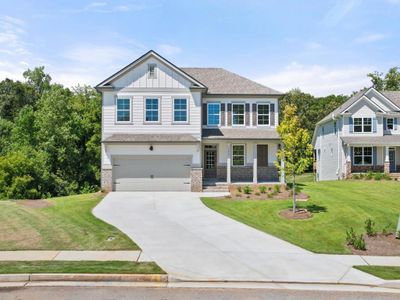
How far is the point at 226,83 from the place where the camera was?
29094 millimetres

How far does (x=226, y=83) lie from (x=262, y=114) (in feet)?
12.5

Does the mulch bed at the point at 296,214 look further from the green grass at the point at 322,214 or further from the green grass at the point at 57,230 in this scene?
the green grass at the point at 57,230

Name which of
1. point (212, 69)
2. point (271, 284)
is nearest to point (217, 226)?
point (271, 284)

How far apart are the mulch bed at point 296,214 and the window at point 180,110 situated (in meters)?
10.5

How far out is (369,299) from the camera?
8359mm

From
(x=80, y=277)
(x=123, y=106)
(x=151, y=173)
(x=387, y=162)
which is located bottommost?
(x=80, y=277)

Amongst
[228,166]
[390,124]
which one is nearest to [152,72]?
[228,166]

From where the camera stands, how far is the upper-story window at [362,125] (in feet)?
113

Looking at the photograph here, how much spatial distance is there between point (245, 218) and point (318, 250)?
4796 millimetres

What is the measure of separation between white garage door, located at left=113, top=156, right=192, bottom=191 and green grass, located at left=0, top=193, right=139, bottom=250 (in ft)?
18.7

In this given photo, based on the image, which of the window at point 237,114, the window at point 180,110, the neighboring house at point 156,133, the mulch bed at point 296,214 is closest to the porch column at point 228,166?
the neighboring house at point 156,133

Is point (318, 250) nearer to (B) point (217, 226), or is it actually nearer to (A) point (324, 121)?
(B) point (217, 226)

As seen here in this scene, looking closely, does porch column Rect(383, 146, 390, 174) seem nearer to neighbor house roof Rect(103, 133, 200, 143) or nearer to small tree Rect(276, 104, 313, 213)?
neighbor house roof Rect(103, 133, 200, 143)

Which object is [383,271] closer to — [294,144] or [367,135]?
[294,144]
